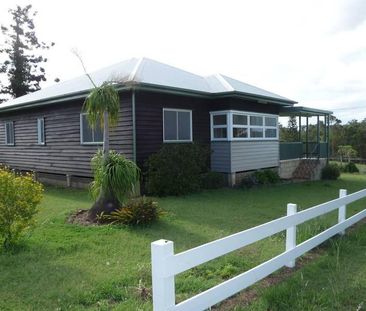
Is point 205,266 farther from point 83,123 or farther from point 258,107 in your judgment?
point 258,107

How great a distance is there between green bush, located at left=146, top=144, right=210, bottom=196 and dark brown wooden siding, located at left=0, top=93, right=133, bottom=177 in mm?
963

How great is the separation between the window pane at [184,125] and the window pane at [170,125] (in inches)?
9.5

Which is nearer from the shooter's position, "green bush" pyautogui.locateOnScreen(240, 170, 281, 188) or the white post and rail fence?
the white post and rail fence

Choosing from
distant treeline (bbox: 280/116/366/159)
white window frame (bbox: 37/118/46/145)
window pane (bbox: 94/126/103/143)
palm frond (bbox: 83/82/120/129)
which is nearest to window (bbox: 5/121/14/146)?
white window frame (bbox: 37/118/46/145)

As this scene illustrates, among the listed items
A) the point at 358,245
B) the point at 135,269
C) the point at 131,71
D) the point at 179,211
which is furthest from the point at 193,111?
the point at 135,269

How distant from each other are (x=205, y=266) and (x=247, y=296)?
971 mm

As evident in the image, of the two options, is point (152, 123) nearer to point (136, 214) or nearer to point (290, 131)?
point (136, 214)

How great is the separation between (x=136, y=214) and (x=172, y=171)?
4459 mm

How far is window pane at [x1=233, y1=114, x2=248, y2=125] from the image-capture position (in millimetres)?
14445

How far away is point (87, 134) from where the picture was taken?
13.7 metres

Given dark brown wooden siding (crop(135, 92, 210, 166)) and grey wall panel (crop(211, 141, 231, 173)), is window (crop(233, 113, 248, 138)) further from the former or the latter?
dark brown wooden siding (crop(135, 92, 210, 166))

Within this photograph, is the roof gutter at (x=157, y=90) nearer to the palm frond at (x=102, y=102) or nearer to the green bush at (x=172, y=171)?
the green bush at (x=172, y=171)

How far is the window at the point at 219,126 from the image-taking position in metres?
14.4

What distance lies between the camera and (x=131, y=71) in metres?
13.3
